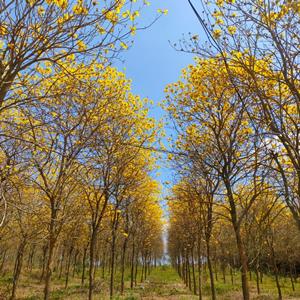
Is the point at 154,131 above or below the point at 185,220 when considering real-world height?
above

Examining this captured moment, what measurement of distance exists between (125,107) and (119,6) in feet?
16.4

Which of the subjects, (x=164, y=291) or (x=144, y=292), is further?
(x=164, y=291)

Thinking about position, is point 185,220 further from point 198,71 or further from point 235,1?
point 235,1

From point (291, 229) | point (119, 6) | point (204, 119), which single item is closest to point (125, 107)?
point (204, 119)

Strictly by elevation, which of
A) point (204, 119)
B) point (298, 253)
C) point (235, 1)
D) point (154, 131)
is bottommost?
point (298, 253)

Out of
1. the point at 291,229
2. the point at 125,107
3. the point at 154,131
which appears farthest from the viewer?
the point at 291,229

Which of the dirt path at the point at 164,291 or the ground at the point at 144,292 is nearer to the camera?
the ground at the point at 144,292

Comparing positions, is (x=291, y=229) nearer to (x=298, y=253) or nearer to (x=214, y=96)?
(x=298, y=253)

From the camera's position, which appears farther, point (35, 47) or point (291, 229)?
point (291, 229)

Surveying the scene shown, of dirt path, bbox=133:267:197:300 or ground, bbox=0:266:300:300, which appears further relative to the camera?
dirt path, bbox=133:267:197:300

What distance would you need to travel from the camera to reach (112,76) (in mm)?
8148

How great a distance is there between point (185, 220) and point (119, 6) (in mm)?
14125

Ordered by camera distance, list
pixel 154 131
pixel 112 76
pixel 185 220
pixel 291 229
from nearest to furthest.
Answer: pixel 112 76, pixel 154 131, pixel 185 220, pixel 291 229

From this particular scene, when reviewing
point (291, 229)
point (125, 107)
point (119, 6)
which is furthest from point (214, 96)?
point (291, 229)
